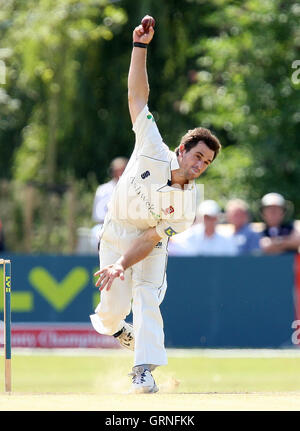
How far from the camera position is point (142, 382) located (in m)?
7.77

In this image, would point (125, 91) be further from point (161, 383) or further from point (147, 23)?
point (147, 23)

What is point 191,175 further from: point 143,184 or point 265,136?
point 265,136

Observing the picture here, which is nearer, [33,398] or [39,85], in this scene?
[33,398]

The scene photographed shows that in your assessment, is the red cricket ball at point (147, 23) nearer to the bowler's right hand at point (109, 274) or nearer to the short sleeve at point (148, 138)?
the short sleeve at point (148, 138)

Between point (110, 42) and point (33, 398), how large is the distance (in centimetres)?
1555

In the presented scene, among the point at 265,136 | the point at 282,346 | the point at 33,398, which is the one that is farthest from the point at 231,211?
the point at 33,398

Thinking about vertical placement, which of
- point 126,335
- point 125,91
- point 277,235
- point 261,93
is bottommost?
point 126,335

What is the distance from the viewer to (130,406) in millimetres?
6285

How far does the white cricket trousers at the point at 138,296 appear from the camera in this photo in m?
7.99

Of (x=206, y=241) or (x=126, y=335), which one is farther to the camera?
(x=206, y=241)

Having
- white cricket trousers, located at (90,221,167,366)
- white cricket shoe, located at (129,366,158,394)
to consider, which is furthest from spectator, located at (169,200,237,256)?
white cricket shoe, located at (129,366,158,394)

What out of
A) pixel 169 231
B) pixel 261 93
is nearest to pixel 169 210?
pixel 169 231

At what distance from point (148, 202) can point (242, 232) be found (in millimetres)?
6471

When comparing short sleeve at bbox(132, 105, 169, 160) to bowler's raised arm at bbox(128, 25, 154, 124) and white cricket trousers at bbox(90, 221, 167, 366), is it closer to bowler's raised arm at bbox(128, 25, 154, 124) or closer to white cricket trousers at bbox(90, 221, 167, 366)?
bowler's raised arm at bbox(128, 25, 154, 124)
